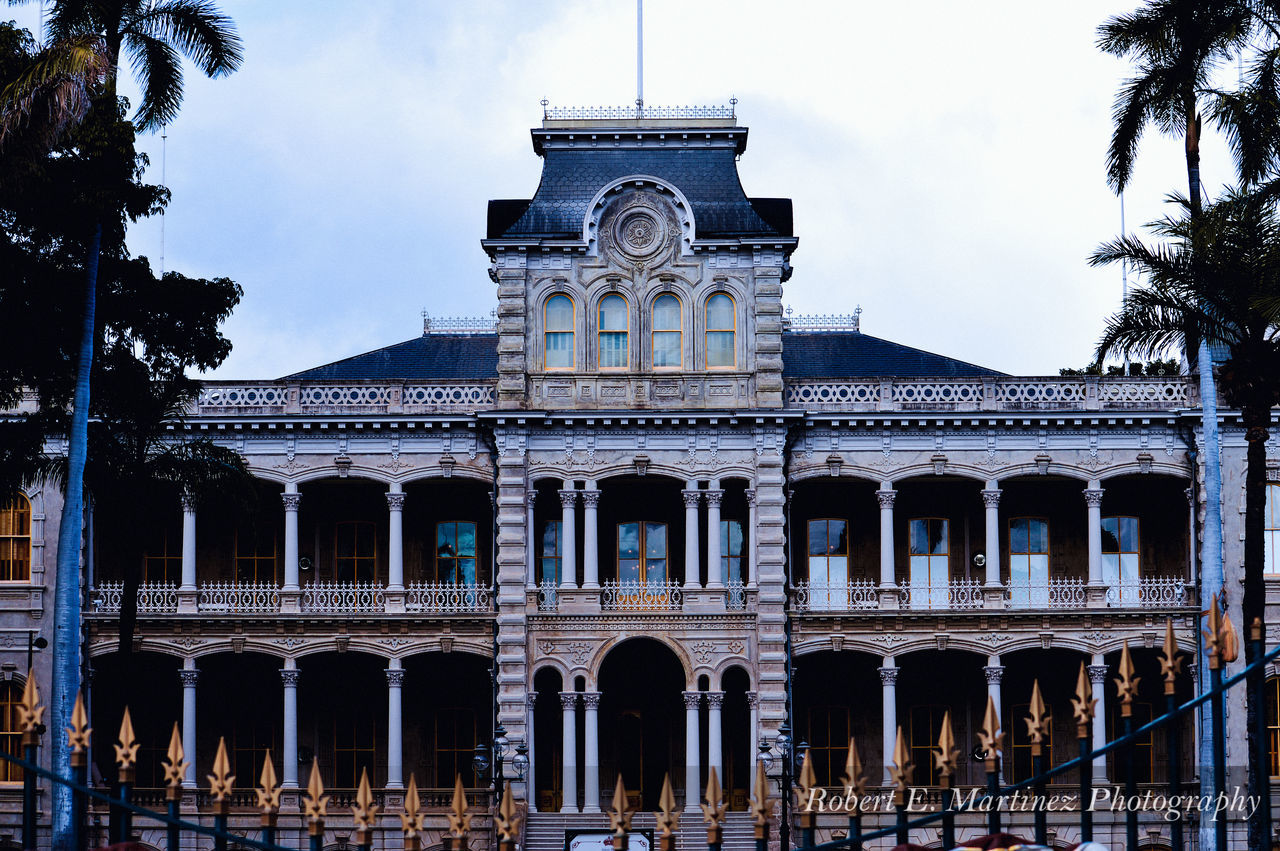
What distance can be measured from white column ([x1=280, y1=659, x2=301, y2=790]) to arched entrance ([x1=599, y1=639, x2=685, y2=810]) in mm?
6949

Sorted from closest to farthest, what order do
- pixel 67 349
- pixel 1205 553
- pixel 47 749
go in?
pixel 67 349 < pixel 1205 553 < pixel 47 749

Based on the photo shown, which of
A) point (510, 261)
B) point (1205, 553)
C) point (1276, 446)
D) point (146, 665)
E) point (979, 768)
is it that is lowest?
point (979, 768)

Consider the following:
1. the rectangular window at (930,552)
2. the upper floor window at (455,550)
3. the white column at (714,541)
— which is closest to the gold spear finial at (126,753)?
the white column at (714,541)

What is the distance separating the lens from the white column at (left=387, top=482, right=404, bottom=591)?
36.2m

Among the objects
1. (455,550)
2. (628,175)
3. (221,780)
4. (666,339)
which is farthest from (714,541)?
(221,780)

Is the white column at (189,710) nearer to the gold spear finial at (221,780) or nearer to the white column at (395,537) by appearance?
the white column at (395,537)

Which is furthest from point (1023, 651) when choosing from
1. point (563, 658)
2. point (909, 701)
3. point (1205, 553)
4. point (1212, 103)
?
point (1212, 103)

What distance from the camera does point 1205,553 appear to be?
3130cm

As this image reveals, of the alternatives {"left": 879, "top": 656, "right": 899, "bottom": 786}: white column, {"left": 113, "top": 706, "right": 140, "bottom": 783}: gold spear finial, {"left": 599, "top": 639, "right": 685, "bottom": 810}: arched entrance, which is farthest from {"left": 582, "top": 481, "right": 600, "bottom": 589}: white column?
{"left": 113, "top": 706, "right": 140, "bottom": 783}: gold spear finial

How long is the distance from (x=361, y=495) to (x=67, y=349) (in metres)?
11.5

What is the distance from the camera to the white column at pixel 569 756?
3447 centimetres

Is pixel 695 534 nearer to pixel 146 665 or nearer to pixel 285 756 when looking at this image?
pixel 285 756

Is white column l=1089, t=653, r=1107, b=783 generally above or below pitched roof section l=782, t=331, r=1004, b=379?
below

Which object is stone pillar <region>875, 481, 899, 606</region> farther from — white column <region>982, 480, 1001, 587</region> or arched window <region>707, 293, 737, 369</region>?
arched window <region>707, 293, 737, 369</region>
